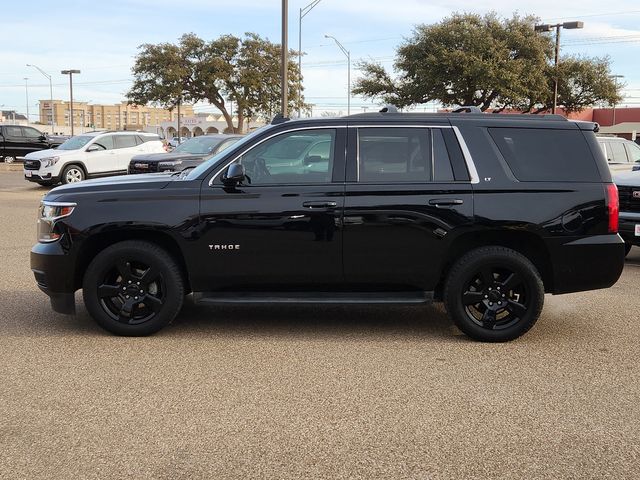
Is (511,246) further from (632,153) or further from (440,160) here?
(632,153)

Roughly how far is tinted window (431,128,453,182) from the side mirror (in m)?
1.60

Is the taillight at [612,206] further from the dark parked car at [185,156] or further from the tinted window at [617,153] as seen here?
the dark parked car at [185,156]

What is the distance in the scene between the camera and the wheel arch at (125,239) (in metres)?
5.71

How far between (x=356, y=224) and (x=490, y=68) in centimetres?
3488

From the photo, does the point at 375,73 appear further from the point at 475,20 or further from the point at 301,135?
the point at 301,135

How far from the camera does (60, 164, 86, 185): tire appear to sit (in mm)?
19984

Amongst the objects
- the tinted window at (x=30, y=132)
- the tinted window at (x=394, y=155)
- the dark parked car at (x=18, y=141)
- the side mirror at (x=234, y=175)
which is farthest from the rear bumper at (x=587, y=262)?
the tinted window at (x=30, y=132)

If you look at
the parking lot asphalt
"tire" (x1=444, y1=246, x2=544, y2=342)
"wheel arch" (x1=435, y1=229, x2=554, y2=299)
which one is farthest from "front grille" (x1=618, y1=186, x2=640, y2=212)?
"tire" (x1=444, y1=246, x2=544, y2=342)

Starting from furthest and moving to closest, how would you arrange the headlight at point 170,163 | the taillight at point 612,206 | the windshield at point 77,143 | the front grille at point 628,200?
the windshield at point 77,143, the headlight at point 170,163, the front grille at point 628,200, the taillight at point 612,206

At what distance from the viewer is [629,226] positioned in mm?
8859

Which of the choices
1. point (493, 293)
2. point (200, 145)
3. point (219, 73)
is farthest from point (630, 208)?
point (219, 73)

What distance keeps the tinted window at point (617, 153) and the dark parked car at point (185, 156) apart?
856 cm

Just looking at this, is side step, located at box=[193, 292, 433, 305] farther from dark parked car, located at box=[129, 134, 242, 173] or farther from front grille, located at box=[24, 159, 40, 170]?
front grille, located at box=[24, 159, 40, 170]

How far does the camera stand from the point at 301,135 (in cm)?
575
